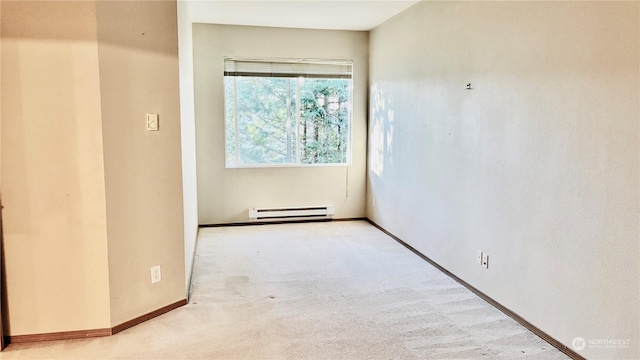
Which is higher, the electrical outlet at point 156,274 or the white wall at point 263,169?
the white wall at point 263,169

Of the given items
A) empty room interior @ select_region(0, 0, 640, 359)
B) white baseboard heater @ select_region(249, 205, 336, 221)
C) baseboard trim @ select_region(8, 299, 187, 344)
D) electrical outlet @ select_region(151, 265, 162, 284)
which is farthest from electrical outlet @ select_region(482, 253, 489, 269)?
→ white baseboard heater @ select_region(249, 205, 336, 221)

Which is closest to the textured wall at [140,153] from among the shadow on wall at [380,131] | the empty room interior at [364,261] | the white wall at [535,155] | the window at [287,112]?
the empty room interior at [364,261]

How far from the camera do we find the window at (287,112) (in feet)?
18.0

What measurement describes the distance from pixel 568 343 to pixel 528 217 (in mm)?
765

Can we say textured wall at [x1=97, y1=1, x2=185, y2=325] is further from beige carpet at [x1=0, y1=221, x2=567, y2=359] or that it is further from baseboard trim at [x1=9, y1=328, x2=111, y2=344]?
beige carpet at [x1=0, y1=221, x2=567, y2=359]

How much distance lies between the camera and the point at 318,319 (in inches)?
114

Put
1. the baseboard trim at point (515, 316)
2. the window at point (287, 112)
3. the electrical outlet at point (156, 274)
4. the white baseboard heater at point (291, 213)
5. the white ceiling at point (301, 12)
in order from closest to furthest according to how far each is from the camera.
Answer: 1. the baseboard trim at point (515, 316)
2. the electrical outlet at point (156, 274)
3. the white ceiling at point (301, 12)
4. the window at point (287, 112)
5. the white baseboard heater at point (291, 213)

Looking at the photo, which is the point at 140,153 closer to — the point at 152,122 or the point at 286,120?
the point at 152,122

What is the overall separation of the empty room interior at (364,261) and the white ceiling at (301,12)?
2.09ft

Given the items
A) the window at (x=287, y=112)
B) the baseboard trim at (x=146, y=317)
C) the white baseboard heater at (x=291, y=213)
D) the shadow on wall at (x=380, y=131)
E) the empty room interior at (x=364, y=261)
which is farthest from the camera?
the white baseboard heater at (x=291, y=213)

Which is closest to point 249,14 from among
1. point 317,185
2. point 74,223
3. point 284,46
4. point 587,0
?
point 284,46

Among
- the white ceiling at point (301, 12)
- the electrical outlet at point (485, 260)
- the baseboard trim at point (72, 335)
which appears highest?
the white ceiling at point (301, 12)

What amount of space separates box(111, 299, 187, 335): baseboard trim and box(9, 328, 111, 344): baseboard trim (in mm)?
54

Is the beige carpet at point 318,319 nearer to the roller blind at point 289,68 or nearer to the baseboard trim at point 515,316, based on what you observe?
the baseboard trim at point 515,316
